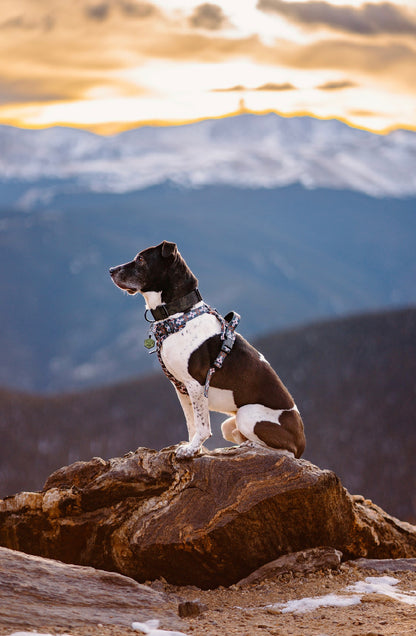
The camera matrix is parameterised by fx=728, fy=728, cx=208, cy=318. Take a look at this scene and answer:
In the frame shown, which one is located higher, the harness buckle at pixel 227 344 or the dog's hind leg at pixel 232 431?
the harness buckle at pixel 227 344

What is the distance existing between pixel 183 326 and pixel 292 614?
3.14 metres

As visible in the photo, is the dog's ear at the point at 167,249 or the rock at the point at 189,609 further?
the dog's ear at the point at 167,249

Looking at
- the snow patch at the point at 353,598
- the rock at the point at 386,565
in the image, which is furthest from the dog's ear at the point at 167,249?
the rock at the point at 386,565

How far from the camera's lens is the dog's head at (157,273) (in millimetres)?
7852

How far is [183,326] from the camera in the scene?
26.3 ft

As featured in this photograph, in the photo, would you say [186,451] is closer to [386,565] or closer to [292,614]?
[292,614]

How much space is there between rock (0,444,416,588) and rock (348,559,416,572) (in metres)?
0.21

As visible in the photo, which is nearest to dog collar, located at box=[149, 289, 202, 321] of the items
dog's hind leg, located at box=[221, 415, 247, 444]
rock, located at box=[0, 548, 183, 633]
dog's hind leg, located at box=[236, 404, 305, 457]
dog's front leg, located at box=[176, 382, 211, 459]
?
dog's front leg, located at box=[176, 382, 211, 459]

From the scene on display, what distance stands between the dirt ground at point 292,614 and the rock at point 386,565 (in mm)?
95

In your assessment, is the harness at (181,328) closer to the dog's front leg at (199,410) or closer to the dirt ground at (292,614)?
the dog's front leg at (199,410)

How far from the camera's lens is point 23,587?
6711mm

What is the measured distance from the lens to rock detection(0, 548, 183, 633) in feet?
20.6

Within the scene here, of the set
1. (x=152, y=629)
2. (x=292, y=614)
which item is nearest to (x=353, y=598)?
(x=292, y=614)

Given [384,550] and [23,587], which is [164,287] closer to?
[23,587]
